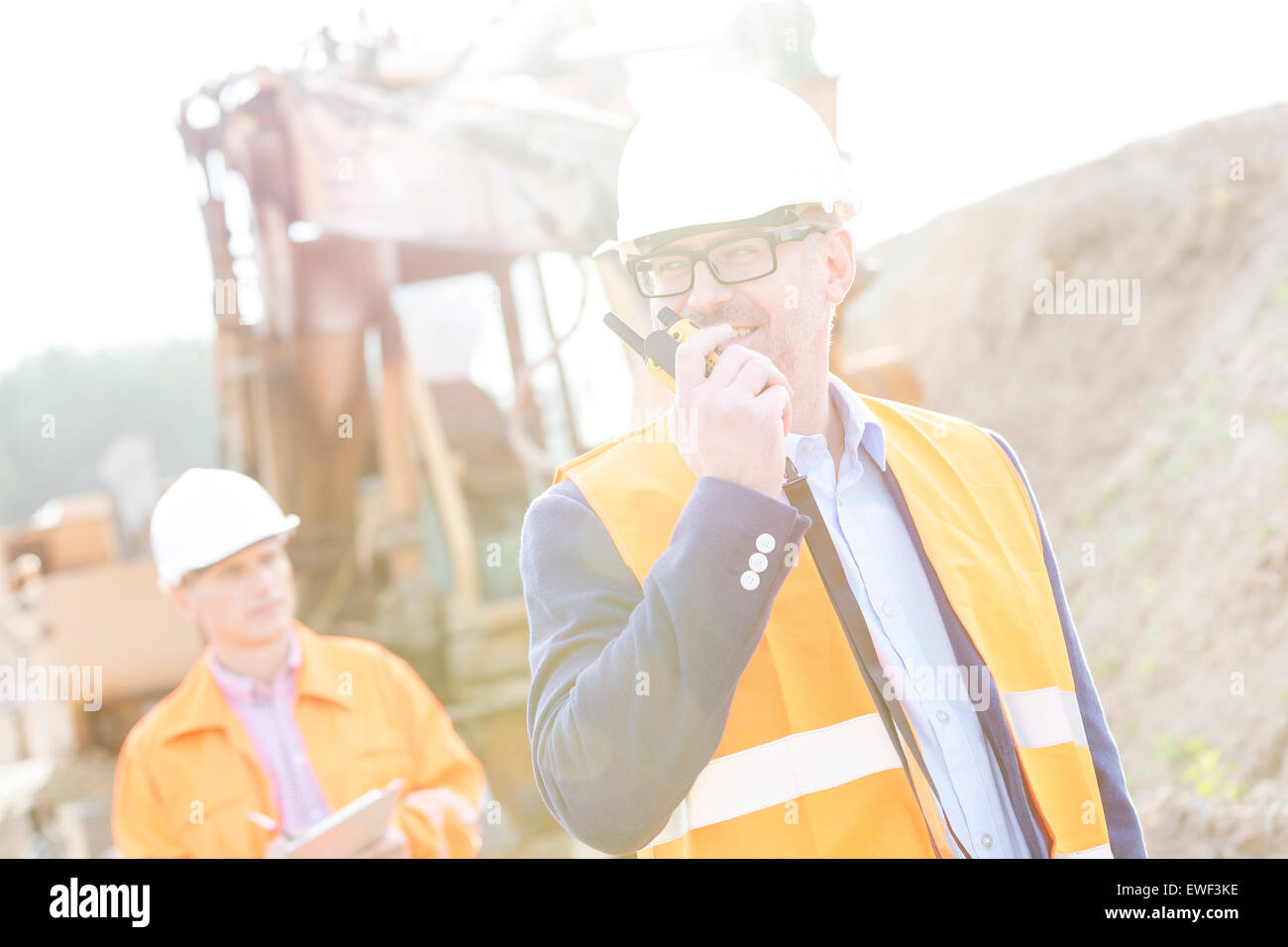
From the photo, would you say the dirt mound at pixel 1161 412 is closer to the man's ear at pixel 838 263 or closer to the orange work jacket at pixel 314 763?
the orange work jacket at pixel 314 763

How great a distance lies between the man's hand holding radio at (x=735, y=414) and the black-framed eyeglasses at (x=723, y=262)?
248 mm

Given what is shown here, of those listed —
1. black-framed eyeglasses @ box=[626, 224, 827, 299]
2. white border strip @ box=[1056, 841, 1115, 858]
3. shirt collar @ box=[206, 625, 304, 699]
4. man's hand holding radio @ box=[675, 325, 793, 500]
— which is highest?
black-framed eyeglasses @ box=[626, 224, 827, 299]

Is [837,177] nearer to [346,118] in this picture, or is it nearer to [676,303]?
[676,303]

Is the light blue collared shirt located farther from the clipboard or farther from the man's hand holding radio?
the clipboard

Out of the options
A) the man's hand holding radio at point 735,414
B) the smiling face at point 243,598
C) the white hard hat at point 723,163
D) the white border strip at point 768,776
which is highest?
the white hard hat at point 723,163

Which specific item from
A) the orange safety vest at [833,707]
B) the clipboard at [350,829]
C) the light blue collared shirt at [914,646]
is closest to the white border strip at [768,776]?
the orange safety vest at [833,707]

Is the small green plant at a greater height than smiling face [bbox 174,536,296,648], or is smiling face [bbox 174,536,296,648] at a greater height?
smiling face [bbox 174,536,296,648]

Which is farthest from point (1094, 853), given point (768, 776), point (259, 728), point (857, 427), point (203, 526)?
point (203, 526)

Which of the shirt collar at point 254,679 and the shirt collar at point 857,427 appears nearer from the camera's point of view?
the shirt collar at point 857,427

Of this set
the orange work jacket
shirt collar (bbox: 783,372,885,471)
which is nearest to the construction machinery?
the orange work jacket

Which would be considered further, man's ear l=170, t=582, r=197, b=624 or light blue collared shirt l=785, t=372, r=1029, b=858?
man's ear l=170, t=582, r=197, b=624

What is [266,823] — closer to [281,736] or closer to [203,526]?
[281,736]

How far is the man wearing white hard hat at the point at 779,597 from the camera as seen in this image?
4.46ft

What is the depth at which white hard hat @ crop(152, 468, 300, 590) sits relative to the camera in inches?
131
